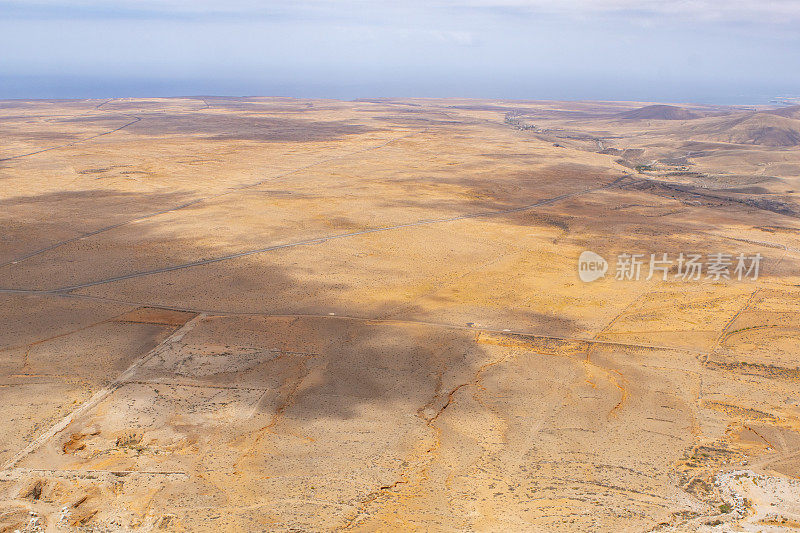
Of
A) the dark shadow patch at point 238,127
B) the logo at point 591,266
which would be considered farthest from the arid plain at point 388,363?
the dark shadow patch at point 238,127

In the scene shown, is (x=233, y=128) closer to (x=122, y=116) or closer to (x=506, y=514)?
(x=122, y=116)

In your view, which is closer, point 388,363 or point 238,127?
point 388,363

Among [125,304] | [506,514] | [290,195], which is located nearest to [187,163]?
[290,195]

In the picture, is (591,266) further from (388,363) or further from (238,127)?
(238,127)

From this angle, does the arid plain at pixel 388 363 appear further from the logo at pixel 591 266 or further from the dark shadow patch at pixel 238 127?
Result: the dark shadow patch at pixel 238 127

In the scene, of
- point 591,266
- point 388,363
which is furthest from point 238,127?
point 388,363

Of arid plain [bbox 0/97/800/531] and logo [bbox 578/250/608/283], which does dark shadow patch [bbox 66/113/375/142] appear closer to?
arid plain [bbox 0/97/800/531]
